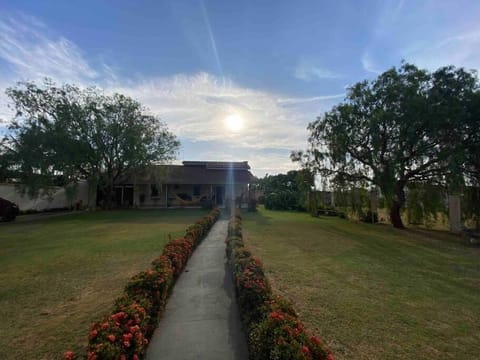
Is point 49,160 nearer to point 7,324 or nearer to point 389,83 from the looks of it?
point 7,324

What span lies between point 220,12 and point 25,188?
1900cm

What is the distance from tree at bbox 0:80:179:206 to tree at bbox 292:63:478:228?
14769mm

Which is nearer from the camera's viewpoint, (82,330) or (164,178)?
(82,330)

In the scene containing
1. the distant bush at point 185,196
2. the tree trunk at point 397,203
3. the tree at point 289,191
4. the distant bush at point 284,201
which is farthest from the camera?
the distant bush at point 185,196

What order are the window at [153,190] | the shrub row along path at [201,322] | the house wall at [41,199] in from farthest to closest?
the window at [153,190] → the house wall at [41,199] → the shrub row along path at [201,322]

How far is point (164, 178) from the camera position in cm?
2275

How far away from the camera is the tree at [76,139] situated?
1692 cm

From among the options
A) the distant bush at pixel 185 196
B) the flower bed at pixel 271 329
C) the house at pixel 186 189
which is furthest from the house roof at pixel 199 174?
the flower bed at pixel 271 329

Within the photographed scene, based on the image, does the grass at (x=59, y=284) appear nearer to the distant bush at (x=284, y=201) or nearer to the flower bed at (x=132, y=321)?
the flower bed at (x=132, y=321)

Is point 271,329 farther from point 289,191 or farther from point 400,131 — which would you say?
point 289,191

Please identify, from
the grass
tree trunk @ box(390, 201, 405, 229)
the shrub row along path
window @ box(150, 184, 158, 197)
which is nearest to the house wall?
window @ box(150, 184, 158, 197)

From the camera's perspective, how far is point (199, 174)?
85.1 ft

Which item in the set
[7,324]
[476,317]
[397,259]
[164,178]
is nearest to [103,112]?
[164,178]

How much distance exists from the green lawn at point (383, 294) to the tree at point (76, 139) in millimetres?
16361
